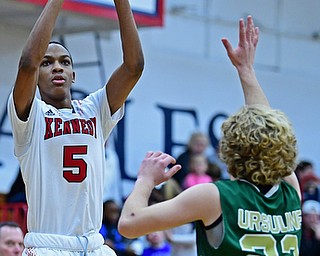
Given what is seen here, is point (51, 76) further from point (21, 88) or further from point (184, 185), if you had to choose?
point (184, 185)

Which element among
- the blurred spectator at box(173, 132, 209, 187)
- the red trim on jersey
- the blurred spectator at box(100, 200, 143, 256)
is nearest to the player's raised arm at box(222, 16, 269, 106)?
the blurred spectator at box(100, 200, 143, 256)

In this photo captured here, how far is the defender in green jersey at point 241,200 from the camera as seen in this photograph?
4113 mm

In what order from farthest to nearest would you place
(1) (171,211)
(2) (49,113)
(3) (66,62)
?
(3) (66,62) → (2) (49,113) → (1) (171,211)

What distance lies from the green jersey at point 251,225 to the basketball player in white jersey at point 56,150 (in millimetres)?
1370

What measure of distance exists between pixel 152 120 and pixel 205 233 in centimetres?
960

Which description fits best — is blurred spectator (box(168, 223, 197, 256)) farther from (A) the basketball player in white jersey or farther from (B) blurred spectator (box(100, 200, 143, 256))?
(A) the basketball player in white jersey

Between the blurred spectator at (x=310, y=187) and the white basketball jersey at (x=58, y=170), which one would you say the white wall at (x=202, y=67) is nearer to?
the blurred spectator at (x=310, y=187)

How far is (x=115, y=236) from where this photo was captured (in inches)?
422

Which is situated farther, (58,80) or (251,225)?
(58,80)

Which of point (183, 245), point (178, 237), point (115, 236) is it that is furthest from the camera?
point (115, 236)

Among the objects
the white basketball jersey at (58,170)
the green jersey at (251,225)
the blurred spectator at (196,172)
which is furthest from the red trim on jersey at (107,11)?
the green jersey at (251,225)

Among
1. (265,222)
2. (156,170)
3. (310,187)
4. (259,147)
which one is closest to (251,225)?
(265,222)

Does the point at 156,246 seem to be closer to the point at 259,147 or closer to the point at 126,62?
the point at 126,62

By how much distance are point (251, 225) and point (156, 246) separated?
6048mm
